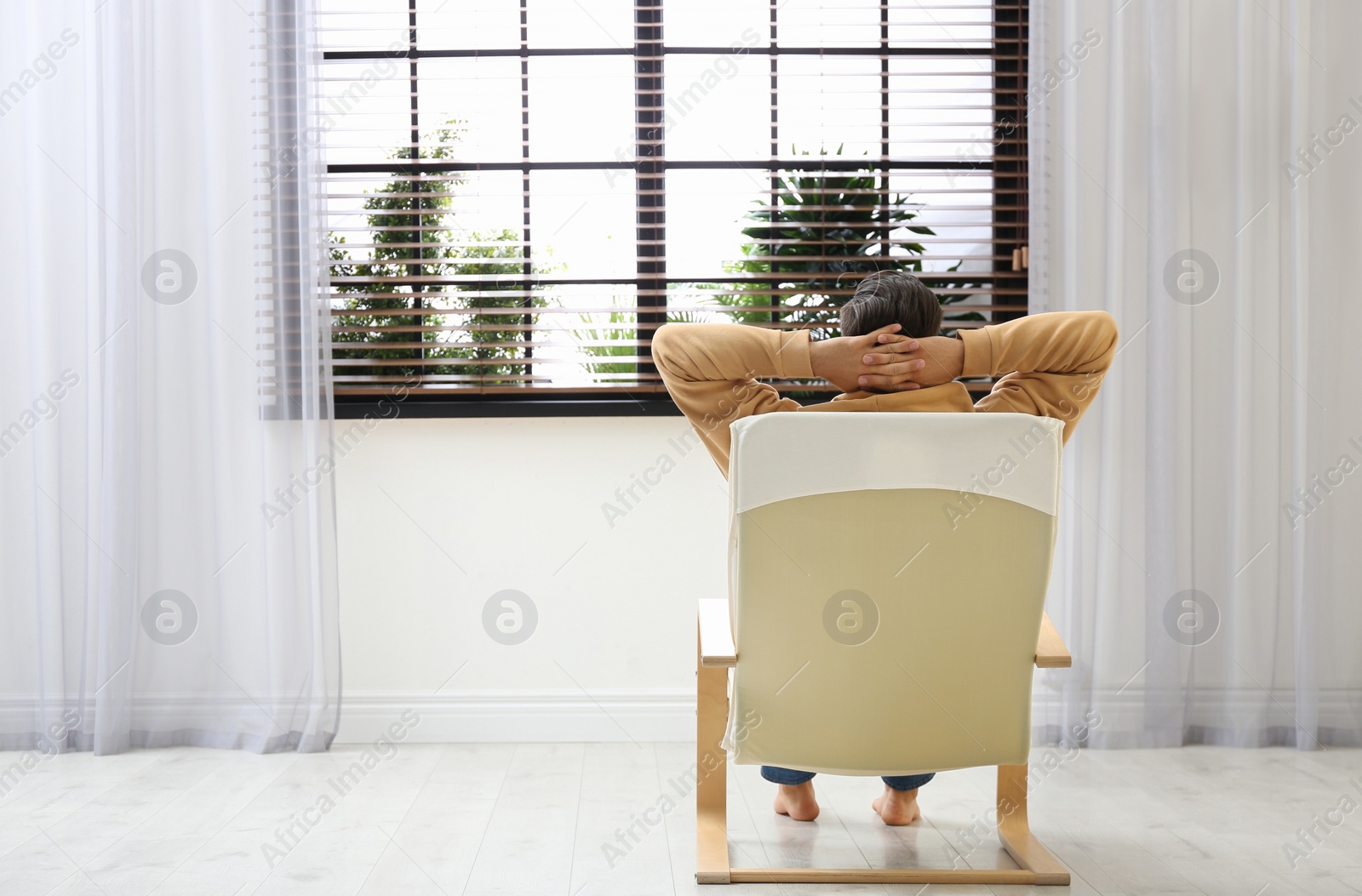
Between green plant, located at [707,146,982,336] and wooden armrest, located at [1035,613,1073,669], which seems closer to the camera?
wooden armrest, located at [1035,613,1073,669]

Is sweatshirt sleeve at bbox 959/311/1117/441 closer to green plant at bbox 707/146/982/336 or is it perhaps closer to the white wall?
green plant at bbox 707/146/982/336

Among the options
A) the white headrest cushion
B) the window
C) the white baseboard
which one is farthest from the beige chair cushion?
the window

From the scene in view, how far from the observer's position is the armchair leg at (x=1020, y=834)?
1654 mm

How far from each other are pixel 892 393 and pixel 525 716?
4.73 ft

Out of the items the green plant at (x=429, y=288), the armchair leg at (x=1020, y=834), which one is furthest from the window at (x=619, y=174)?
the armchair leg at (x=1020, y=834)

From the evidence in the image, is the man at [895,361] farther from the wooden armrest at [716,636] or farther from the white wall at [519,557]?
the white wall at [519,557]

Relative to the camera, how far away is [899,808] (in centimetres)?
191

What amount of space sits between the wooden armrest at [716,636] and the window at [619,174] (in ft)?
3.07

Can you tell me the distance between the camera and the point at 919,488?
144 centimetres

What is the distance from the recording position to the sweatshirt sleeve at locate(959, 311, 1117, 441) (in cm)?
162

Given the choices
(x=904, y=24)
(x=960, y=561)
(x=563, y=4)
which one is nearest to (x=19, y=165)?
(x=563, y=4)

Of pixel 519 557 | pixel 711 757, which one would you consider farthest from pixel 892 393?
pixel 519 557

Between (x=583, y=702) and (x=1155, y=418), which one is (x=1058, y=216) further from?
(x=583, y=702)

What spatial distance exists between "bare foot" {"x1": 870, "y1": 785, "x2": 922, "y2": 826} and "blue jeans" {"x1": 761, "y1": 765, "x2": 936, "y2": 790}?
0.05 feet
